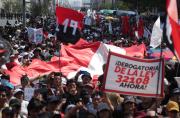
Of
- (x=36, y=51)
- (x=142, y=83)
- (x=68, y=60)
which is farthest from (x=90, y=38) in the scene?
(x=142, y=83)

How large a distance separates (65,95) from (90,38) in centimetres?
1998

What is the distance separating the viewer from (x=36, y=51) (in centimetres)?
1557

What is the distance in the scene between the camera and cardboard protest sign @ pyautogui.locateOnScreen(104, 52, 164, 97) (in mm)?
6879

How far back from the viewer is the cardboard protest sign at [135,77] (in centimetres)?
688

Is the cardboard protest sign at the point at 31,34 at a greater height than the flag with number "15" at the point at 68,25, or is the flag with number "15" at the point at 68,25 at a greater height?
the flag with number "15" at the point at 68,25

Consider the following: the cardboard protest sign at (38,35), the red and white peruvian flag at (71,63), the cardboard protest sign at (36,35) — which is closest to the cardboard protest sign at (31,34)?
the cardboard protest sign at (36,35)

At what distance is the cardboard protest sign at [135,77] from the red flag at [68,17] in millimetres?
5431

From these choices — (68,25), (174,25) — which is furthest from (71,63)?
(174,25)

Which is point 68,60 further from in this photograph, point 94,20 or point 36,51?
point 94,20

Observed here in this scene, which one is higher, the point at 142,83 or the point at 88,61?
the point at 142,83

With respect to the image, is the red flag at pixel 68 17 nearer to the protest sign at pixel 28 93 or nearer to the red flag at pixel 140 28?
the protest sign at pixel 28 93

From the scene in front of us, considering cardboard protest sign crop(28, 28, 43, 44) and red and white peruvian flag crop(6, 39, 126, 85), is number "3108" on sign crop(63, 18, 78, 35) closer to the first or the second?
red and white peruvian flag crop(6, 39, 126, 85)

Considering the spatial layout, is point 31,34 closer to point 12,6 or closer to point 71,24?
point 71,24

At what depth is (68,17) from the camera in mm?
12648
